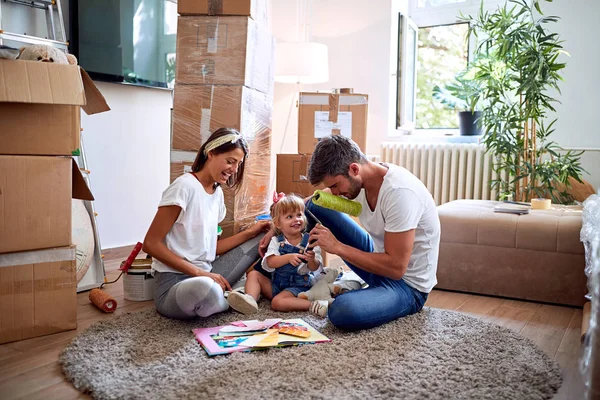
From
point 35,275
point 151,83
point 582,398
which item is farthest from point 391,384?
point 151,83

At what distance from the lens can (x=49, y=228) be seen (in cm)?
189

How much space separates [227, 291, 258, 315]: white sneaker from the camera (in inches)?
80.5

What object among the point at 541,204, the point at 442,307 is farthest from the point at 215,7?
the point at 541,204

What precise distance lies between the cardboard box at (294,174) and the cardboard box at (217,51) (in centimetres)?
66

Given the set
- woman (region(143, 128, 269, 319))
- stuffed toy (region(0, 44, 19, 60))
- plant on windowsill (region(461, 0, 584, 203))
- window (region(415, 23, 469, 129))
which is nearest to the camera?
stuffed toy (region(0, 44, 19, 60))

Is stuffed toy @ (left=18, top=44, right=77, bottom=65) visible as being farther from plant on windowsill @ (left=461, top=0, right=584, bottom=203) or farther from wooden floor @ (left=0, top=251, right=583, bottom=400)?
plant on windowsill @ (left=461, top=0, right=584, bottom=203)

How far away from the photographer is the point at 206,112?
2502mm

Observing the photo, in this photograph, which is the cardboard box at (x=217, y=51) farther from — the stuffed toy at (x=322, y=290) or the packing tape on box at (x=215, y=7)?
the stuffed toy at (x=322, y=290)

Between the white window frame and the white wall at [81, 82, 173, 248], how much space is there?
1818mm

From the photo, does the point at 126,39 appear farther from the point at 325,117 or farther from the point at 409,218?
the point at 409,218

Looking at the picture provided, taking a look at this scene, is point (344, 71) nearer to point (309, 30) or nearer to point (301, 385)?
point (309, 30)

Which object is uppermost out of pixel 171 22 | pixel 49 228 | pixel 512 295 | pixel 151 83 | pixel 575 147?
pixel 171 22

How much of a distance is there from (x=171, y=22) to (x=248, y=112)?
4.70ft

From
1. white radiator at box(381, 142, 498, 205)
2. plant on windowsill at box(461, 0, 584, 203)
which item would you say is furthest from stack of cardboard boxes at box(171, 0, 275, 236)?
white radiator at box(381, 142, 498, 205)
